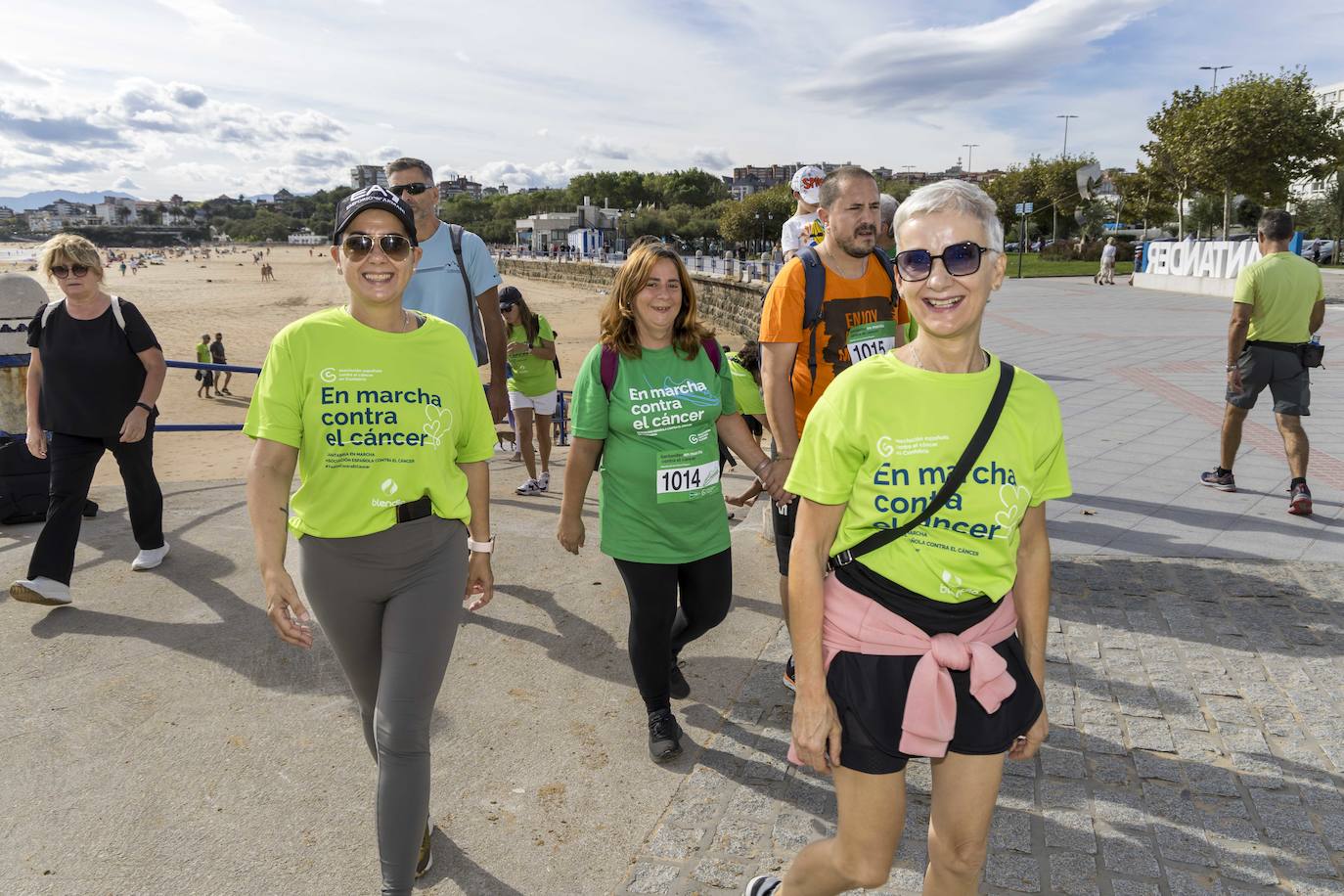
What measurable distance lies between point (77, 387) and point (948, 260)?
182 inches

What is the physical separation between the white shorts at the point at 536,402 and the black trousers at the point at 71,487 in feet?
9.19

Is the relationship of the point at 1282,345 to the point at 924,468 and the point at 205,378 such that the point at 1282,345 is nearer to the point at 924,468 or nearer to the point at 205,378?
the point at 924,468

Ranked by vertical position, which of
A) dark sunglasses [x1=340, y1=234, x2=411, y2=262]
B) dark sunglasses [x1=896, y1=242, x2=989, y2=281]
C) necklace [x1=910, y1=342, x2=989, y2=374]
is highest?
dark sunglasses [x1=340, y1=234, x2=411, y2=262]

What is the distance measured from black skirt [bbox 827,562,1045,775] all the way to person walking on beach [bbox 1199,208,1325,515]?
5.25 metres

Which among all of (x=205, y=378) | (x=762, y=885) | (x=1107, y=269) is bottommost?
(x=205, y=378)

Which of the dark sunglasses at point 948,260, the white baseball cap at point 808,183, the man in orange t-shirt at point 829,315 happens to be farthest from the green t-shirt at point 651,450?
the white baseball cap at point 808,183

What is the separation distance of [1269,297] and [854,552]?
220 inches

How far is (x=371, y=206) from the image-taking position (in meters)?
2.54

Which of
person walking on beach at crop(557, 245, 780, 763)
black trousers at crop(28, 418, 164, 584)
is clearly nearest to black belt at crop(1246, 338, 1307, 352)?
person walking on beach at crop(557, 245, 780, 763)

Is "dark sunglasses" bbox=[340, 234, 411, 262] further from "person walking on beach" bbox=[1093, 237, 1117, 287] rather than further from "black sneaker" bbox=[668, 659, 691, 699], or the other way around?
"person walking on beach" bbox=[1093, 237, 1117, 287]

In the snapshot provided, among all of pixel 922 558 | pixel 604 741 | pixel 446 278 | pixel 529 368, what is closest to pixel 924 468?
pixel 922 558

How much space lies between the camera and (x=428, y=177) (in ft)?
13.6

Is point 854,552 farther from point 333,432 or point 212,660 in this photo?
point 212,660

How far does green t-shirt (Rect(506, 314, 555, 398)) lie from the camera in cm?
721
